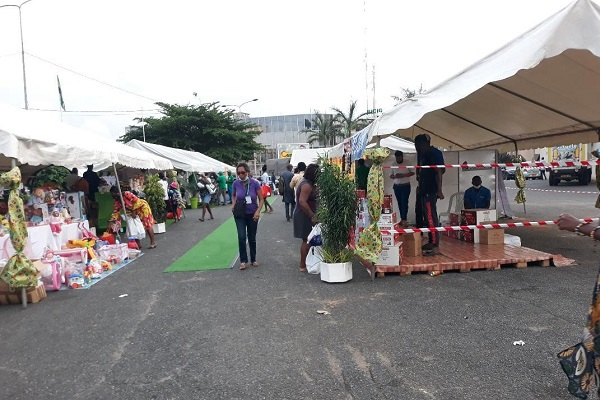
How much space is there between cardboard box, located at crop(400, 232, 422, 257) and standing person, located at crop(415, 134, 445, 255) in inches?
5.7

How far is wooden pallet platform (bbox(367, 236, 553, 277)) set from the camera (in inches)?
262

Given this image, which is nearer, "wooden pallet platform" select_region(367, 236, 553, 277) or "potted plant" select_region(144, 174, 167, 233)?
"wooden pallet platform" select_region(367, 236, 553, 277)

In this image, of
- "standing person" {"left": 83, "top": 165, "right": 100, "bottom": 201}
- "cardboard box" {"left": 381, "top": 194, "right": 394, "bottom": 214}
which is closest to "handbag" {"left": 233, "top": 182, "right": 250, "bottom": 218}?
"cardboard box" {"left": 381, "top": 194, "right": 394, "bottom": 214}

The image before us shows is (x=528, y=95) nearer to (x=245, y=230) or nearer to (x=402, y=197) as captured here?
(x=402, y=197)

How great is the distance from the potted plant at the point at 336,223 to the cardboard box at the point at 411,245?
135 centimetres

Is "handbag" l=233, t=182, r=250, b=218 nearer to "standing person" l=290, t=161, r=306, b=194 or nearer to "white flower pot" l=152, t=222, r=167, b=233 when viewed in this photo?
"standing person" l=290, t=161, r=306, b=194

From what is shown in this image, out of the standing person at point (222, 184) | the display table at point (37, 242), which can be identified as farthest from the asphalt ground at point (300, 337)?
the standing person at point (222, 184)

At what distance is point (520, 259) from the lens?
6773mm

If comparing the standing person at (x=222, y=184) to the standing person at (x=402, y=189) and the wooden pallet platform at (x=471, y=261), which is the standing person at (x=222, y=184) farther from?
the wooden pallet platform at (x=471, y=261)

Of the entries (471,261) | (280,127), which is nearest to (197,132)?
(471,261)

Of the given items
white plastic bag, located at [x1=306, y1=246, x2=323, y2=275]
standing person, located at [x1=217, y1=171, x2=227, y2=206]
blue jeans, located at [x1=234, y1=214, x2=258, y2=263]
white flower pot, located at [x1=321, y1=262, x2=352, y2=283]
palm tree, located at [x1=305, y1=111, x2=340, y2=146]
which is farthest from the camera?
palm tree, located at [x1=305, y1=111, x2=340, y2=146]

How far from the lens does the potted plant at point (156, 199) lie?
43.3ft

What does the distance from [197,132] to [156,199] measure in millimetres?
22744

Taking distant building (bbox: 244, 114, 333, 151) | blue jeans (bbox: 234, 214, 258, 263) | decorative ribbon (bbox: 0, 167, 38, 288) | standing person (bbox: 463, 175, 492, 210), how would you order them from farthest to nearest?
distant building (bbox: 244, 114, 333, 151), standing person (bbox: 463, 175, 492, 210), blue jeans (bbox: 234, 214, 258, 263), decorative ribbon (bbox: 0, 167, 38, 288)
